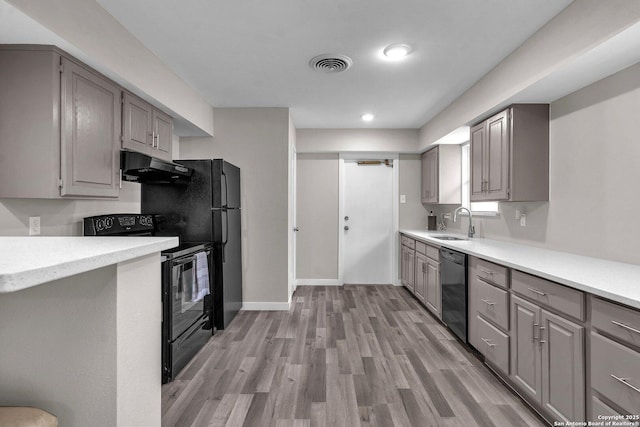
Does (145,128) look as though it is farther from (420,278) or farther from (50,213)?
(420,278)

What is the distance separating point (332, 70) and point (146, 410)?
2.70 meters

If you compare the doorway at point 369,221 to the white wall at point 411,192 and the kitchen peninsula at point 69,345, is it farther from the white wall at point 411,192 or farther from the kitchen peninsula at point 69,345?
the kitchen peninsula at point 69,345

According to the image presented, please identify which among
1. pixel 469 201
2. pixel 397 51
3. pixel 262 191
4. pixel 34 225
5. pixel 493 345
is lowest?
pixel 493 345

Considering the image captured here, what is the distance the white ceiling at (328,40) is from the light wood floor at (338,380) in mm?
2489

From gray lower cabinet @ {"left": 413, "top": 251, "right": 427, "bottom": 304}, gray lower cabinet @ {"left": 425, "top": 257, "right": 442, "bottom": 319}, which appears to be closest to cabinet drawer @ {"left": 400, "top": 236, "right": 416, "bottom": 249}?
gray lower cabinet @ {"left": 413, "top": 251, "right": 427, "bottom": 304}

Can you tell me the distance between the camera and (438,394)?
2.12m

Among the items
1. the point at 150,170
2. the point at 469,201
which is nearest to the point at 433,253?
the point at 469,201

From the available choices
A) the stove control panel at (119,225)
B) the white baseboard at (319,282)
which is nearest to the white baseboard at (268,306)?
the white baseboard at (319,282)

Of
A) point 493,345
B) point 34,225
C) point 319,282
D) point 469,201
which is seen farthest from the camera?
point 319,282

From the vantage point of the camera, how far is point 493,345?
7.70 ft

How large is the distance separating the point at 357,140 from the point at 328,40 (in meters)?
2.68

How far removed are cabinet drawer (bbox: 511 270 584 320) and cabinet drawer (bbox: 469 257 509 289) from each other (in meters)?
0.08

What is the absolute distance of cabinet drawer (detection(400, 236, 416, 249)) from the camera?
436 cm

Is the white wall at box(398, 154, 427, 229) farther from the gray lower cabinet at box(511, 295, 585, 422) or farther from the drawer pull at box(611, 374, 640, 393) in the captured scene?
the drawer pull at box(611, 374, 640, 393)
